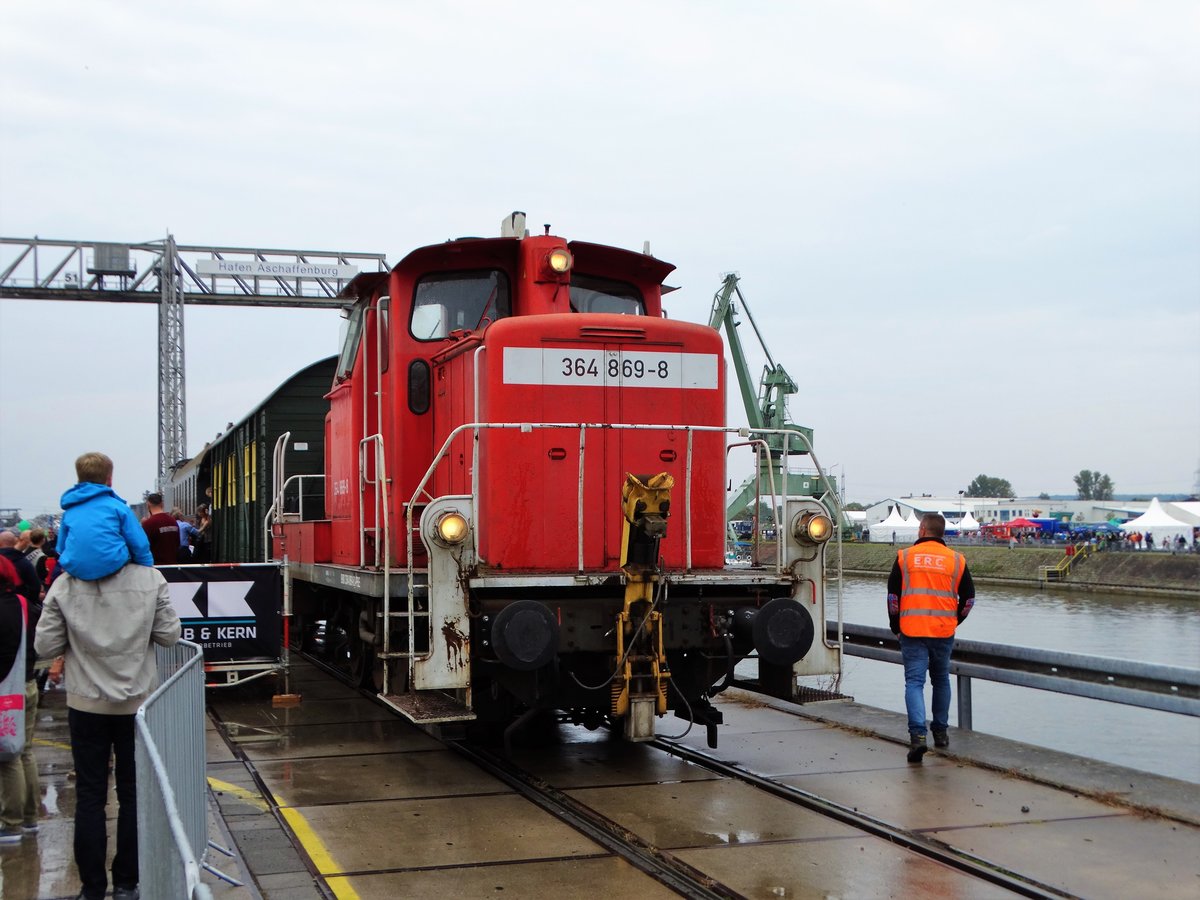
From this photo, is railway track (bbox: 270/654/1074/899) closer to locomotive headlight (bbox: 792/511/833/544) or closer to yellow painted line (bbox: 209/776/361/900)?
yellow painted line (bbox: 209/776/361/900)

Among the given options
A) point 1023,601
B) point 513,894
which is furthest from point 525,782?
point 1023,601

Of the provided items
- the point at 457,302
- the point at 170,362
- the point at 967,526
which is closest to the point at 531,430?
the point at 457,302

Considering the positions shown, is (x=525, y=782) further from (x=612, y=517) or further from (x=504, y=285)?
(x=504, y=285)

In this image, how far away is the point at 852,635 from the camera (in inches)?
383

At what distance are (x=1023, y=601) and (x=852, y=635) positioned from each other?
25158 millimetres

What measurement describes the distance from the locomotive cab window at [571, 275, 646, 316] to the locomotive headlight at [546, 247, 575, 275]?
1.30ft

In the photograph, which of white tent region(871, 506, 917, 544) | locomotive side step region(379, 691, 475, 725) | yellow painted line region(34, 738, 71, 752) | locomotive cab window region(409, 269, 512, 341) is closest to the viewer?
locomotive side step region(379, 691, 475, 725)

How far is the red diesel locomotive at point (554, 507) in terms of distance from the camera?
6633 millimetres

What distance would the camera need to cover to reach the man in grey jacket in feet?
15.0

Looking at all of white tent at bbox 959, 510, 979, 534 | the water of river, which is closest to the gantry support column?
the water of river

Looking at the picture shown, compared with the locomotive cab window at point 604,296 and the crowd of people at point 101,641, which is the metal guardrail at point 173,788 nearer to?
the crowd of people at point 101,641

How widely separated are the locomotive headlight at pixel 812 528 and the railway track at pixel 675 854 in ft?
5.09

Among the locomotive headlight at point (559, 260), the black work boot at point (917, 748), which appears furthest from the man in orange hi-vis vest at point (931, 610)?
the locomotive headlight at point (559, 260)

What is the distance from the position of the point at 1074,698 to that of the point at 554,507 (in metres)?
12.5
